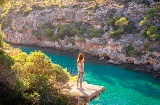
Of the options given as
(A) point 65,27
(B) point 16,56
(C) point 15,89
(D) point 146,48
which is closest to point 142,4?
(D) point 146,48

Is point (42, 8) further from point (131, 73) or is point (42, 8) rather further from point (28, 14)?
point (131, 73)

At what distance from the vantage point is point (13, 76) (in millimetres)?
12266

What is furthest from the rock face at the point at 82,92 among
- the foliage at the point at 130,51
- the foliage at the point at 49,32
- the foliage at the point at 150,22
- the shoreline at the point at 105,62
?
the foliage at the point at 49,32

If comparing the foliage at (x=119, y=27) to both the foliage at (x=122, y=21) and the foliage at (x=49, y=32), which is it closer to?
the foliage at (x=122, y=21)

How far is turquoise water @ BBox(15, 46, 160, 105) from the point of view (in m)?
27.6

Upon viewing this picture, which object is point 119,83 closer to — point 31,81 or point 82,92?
point 82,92

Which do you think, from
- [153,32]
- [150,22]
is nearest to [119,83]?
[153,32]

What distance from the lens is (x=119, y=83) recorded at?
113 feet

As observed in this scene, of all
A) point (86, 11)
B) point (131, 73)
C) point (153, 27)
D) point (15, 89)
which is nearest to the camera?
point (15, 89)

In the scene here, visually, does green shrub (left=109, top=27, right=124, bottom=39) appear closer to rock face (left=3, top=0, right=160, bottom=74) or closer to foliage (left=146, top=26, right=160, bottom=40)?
rock face (left=3, top=0, right=160, bottom=74)

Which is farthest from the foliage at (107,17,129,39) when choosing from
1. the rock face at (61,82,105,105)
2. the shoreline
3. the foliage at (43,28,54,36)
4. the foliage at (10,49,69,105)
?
the foliage at (10,49,69,105)

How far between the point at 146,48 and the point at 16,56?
3186cm

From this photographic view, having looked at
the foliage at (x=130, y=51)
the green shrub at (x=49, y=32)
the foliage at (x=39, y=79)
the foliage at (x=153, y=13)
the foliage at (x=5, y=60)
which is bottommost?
the foliage at (x=130, y=51)

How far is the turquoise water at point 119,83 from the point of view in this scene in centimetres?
2758
